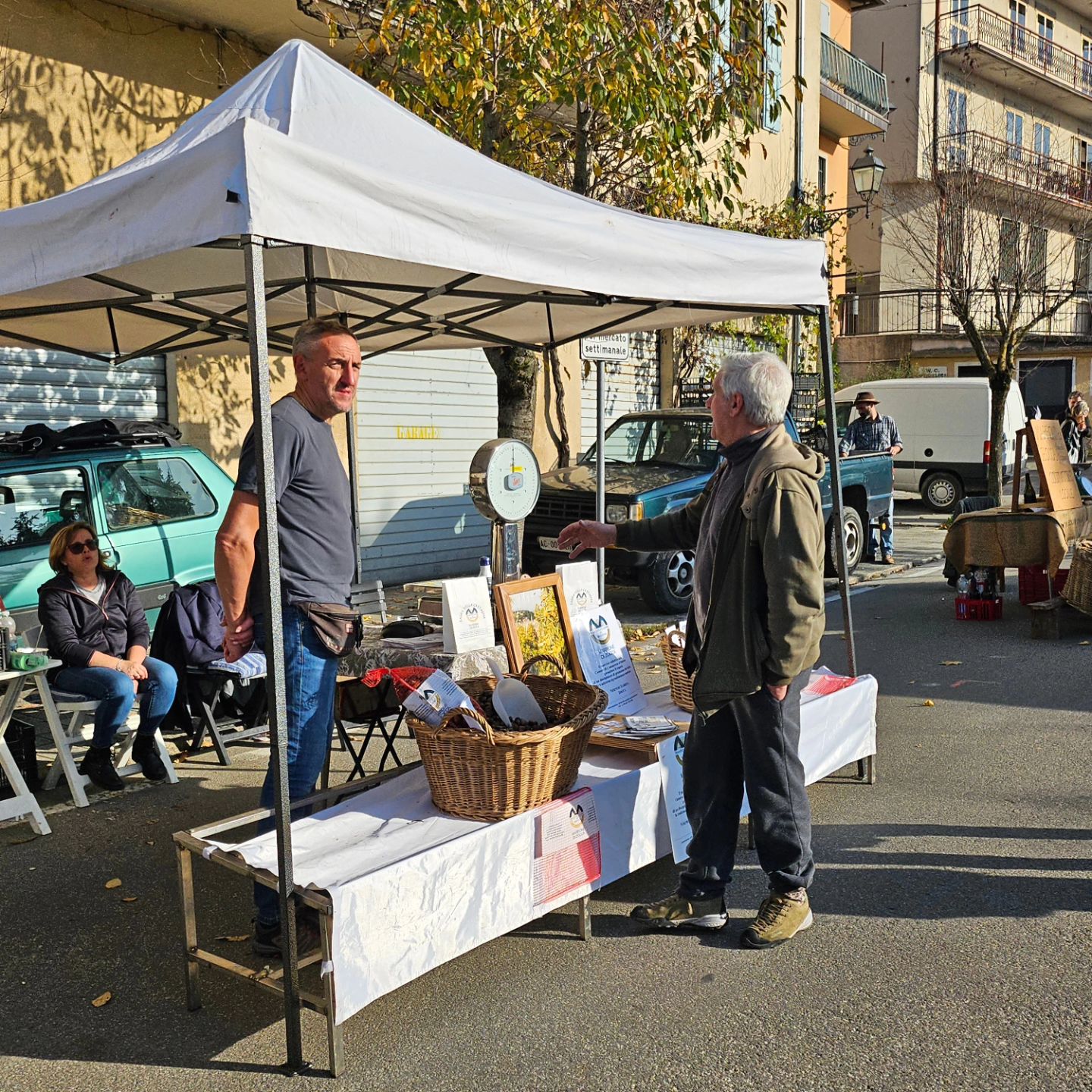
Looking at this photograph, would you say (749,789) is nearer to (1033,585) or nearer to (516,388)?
(516,388)

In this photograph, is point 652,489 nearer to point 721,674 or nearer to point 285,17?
point 285,17

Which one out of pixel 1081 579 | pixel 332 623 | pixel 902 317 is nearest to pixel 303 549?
pixel 332 623

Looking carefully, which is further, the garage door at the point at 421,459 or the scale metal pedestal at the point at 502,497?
the garage door at the point at 421,459

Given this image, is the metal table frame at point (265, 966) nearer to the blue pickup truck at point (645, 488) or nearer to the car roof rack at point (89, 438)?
the car roof rack at point (89, 438)

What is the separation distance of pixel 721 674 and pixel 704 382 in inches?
539

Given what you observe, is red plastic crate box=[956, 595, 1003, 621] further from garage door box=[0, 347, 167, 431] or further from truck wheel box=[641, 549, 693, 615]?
garage door box=[0, 347, 167, 431]

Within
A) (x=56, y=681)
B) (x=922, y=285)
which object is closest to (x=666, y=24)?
(x=56, y=681)

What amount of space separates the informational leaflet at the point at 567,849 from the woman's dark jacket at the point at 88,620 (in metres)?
2.99

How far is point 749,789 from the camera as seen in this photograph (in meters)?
3.97

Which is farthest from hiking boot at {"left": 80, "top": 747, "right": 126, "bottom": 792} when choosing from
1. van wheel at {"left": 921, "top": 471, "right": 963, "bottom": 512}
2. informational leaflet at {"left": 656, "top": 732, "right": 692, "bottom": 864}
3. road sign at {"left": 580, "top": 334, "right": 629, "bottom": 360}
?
van wheel at {"left": 921, "top": 471, "right": 963, "bottom": 512}

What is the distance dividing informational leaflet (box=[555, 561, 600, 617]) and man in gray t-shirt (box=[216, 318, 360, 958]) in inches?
57.9

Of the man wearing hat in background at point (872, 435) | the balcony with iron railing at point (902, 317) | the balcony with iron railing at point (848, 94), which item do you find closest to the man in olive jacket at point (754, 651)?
the man wearing hat in background at point (872, 435)

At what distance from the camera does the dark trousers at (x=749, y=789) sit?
3.95 metres

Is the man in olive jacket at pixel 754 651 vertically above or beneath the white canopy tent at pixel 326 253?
beneath
